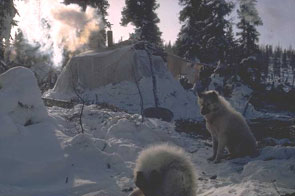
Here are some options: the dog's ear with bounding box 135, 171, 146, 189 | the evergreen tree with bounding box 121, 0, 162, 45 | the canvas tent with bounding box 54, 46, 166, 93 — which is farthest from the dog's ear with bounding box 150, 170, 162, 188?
the evergreen tree with bounding box 121, 0, 162, 45

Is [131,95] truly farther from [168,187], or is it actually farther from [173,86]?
[168,187]

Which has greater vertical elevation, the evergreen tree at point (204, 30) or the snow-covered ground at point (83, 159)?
the evergreen tree at point (204, 30)

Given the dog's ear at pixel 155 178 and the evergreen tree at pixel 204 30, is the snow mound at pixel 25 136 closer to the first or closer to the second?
the dog's ear at pixel 155 178

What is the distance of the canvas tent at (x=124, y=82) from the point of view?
1923 centimetres

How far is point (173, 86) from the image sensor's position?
68.2 ft

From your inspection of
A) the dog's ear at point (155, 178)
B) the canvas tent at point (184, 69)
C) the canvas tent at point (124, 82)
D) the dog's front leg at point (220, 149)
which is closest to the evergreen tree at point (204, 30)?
the canvas tent at point (184, 69)

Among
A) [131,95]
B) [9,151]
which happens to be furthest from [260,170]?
[131,95]

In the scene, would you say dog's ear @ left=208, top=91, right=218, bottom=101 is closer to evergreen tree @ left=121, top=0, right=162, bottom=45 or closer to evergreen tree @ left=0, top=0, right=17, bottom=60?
evergreen tree @ left=0, top=0, right=17, bottom=60

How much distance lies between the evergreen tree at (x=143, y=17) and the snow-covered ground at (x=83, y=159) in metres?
25.2

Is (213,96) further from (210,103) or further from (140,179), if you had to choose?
(140,179)

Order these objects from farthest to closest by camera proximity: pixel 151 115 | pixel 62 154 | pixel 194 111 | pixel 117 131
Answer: pixel 194 111 < pixel 151 115 < pixel 117 131 < pixel 62 154

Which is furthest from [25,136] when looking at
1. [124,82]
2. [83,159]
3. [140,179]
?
[124,82]

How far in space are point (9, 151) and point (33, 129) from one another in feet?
3.78

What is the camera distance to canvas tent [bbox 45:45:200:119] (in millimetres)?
19234
